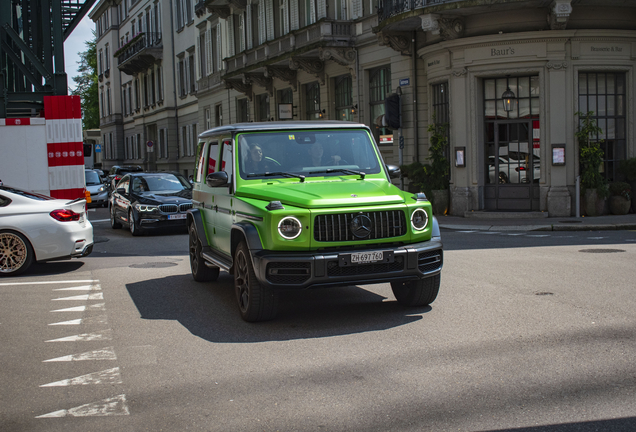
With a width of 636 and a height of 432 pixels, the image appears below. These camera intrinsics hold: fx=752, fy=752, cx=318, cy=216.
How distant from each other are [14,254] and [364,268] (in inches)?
254

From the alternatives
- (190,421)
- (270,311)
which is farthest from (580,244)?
(190,421)

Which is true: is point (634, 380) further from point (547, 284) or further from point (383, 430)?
point (547, 284)

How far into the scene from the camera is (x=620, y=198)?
19156 millimetres

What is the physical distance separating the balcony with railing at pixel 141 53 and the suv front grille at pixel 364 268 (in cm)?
4800

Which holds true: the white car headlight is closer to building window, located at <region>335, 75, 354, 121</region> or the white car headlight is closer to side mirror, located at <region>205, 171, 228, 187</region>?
side mirror, located at <region>205, 171, 228, 187</region>

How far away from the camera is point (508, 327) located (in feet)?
22.5

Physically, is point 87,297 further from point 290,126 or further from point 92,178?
point 92,178

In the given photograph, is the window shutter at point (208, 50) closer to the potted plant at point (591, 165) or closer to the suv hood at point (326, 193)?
the potted plant at point (591, 165)

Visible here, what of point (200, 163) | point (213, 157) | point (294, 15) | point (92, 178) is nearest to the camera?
point (213, 157)

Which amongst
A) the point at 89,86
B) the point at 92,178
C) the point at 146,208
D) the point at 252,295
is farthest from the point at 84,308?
the point at 89,86

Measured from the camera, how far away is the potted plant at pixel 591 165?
19172 millimetres

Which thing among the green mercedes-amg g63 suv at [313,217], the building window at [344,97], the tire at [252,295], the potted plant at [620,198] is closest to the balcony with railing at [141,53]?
the building window at [344,97]

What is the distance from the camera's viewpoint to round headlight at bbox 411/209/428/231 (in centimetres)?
719

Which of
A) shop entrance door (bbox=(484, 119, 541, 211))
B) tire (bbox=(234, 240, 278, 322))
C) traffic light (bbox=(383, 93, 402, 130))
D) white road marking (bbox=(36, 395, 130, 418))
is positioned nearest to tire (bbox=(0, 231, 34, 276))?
tire (bbox=(234, 240, 278, 322))
